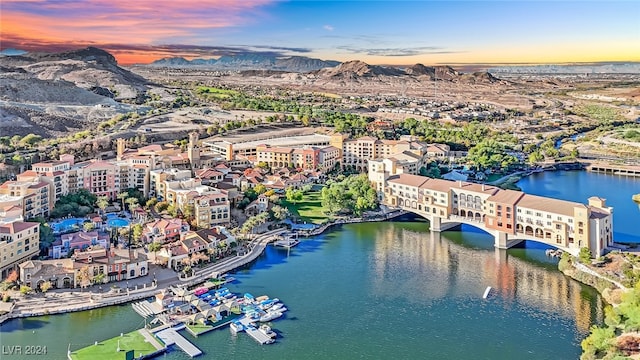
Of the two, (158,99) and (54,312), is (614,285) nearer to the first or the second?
(54,312)

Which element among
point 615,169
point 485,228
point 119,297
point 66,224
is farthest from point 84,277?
point 615,169

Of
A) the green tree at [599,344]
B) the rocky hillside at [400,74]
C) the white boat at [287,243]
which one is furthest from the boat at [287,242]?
the rocky hillside at [400,74]

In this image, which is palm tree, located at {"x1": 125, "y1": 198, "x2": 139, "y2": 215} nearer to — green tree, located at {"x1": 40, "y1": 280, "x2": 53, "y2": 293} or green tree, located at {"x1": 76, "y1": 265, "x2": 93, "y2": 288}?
green tree, located at {"x1": 76, "y1": 265, "x2": 93, "y2": 288}

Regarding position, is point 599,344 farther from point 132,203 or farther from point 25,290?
point 132,203

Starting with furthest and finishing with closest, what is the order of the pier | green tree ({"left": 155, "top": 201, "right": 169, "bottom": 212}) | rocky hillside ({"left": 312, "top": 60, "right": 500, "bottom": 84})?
rocky hillside ({"left": 312, "top": 60, "right": 500, "bottom": 84})
the pier
green tree ({"left": 155, "top": 201, "right": 169, "bottom": 212})

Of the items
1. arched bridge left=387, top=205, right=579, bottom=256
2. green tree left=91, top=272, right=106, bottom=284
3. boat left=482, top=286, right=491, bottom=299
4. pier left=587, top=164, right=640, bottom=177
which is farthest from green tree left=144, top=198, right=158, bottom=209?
pier left=587, top=164, right=640, bottom=177

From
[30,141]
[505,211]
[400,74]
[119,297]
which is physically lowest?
[119,297]
